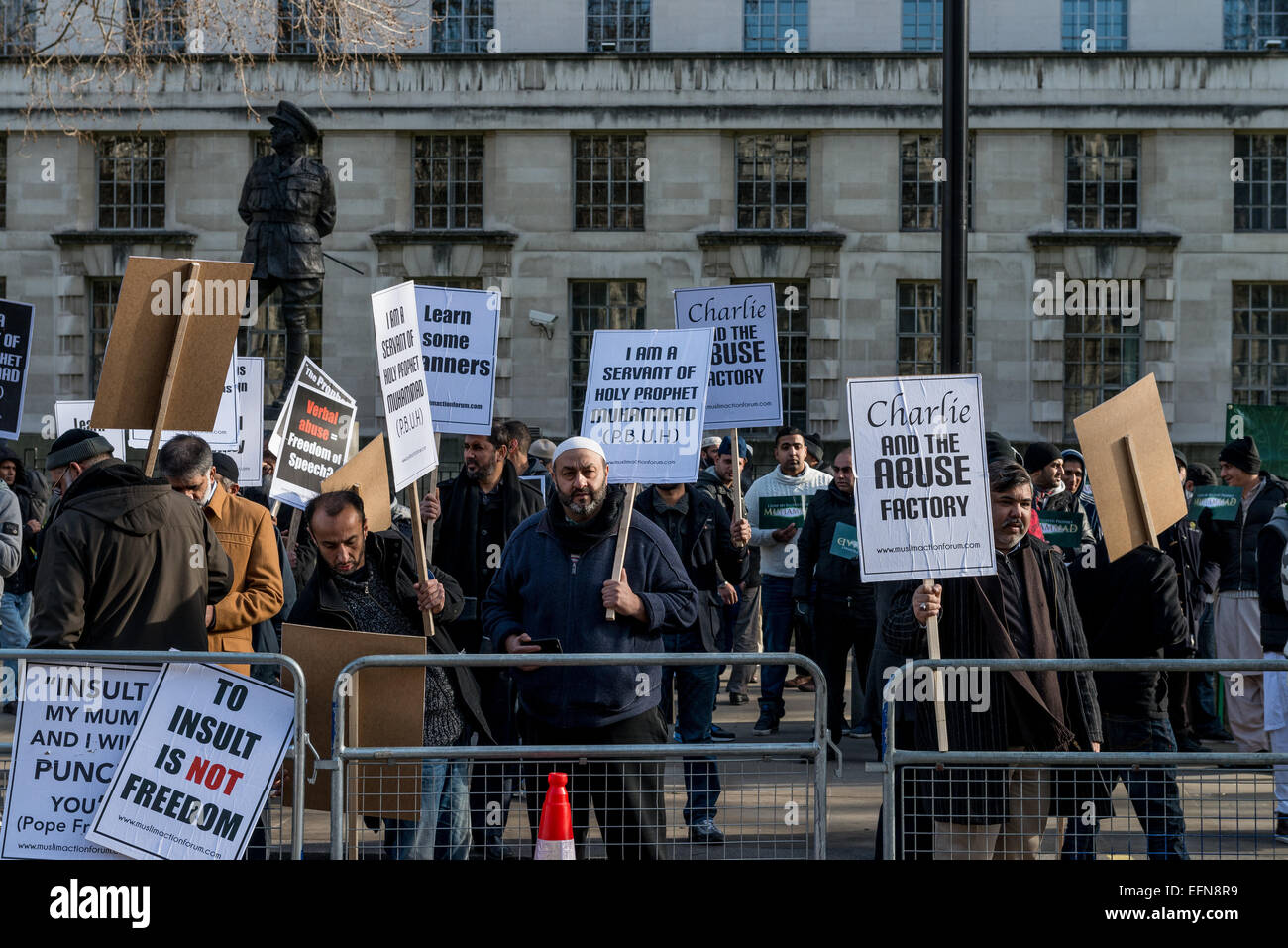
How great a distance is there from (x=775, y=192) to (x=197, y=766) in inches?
970

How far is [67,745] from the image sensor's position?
535 cm

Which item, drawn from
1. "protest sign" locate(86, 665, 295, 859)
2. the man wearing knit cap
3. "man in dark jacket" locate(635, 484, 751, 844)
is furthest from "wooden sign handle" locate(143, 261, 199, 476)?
the man wearing knit cap

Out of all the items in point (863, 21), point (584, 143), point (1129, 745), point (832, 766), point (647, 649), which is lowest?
point (832, 766)

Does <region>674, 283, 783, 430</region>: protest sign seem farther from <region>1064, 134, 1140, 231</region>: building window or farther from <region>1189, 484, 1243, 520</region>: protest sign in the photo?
<region>1064, 134, 1140, 231</region>: building window

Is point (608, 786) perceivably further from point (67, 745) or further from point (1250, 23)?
point (1250, 23)

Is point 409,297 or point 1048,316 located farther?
point 1048,316

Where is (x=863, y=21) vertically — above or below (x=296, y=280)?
above

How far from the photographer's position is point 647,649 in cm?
621

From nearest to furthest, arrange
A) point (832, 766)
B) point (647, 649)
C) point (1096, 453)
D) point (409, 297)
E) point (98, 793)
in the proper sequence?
point (98, 793), point (647, 649), point (1096, 453), point (409, 297), point (832, 766)

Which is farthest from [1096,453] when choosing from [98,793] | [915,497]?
[98,793]

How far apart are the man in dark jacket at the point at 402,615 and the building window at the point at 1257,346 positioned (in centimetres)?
2522

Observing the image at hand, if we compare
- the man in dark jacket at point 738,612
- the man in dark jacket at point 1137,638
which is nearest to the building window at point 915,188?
the man in dark jacket at point 738,612

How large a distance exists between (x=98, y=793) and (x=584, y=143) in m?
24.9
